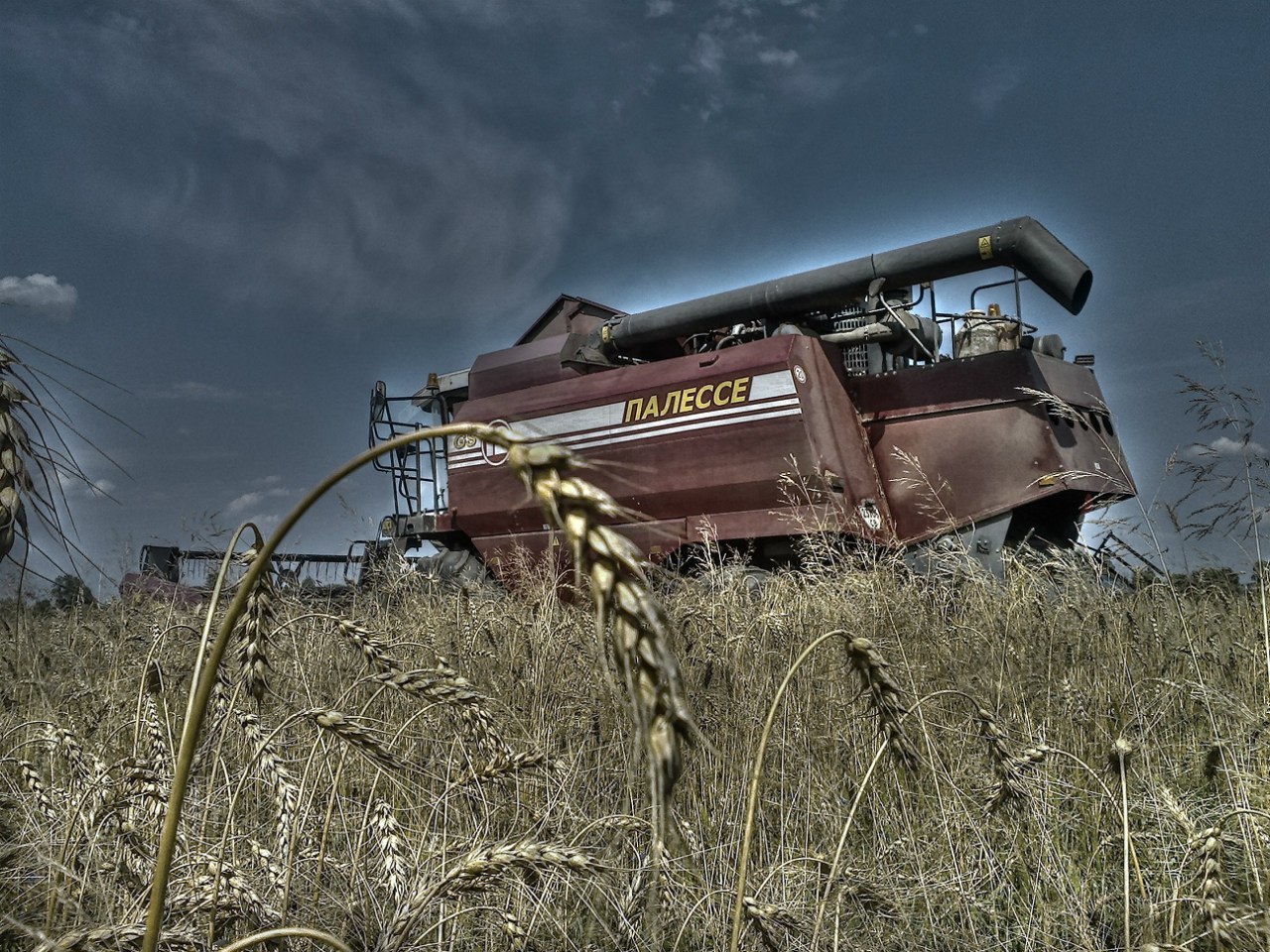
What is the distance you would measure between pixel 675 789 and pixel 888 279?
6.90m

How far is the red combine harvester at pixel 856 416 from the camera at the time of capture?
7.42 metres

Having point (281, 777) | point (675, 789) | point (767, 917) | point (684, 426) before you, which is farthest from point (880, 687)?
point (684, 426)

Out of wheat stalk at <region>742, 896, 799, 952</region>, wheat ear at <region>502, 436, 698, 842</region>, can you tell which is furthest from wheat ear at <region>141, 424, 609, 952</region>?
wheat stalk at <region>742, 896, 799, 952</region>

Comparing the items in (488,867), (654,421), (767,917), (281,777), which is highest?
(654,421)

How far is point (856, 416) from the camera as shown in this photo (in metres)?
8.22

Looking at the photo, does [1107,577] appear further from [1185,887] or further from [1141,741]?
[1185,887]

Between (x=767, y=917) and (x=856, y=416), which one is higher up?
(x=856, y=416)

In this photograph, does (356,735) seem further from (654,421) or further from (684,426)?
(654,421)

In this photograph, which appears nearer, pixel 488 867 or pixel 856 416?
pixel 488 867

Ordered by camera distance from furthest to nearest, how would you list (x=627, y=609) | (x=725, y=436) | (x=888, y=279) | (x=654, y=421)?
(x=654, y=421) → (x=725, y=436) → (x=888, y=279) → (x=627, y=609)

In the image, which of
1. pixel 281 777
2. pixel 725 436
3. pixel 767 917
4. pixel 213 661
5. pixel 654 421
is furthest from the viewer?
pixel 654 421

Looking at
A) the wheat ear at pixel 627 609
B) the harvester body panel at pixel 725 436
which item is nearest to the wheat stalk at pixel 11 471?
the wheat ear at pixel 627 609

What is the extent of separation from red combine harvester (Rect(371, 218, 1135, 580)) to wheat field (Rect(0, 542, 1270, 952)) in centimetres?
265

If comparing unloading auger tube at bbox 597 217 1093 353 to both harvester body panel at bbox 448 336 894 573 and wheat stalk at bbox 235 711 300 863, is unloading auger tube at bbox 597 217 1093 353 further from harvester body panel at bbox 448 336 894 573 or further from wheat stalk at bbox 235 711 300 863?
wheat stalk at bbox 235 711 300 863
